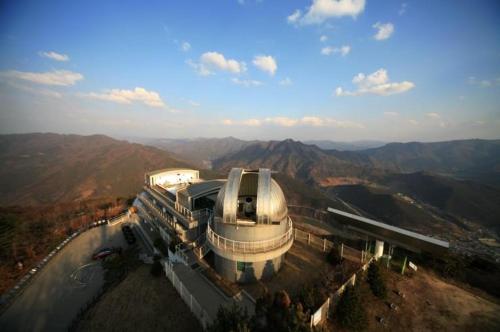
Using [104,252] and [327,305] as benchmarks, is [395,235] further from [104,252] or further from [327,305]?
[104,252]

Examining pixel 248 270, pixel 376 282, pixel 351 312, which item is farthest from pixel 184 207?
pixel 376 282

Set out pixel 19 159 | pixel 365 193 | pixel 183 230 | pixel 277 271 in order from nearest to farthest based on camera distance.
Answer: pixel 277 271 → pixel 183 230 → pixel 365 193 → pixel 19 159

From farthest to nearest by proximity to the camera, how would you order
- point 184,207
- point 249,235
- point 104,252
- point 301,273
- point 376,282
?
point 104,252
point 184,207
point 301,273
point 249,235
point 376,282

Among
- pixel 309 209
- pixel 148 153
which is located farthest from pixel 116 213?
pixel 148 153

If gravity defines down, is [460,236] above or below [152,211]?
below

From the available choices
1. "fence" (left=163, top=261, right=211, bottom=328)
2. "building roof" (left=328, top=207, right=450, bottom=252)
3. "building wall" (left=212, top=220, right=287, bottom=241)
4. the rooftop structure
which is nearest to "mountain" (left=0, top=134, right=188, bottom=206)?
the rooftop structure

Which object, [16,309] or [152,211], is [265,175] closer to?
[152,211]

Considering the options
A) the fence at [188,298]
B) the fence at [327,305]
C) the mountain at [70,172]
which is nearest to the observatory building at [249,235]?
the fence at [188,298]

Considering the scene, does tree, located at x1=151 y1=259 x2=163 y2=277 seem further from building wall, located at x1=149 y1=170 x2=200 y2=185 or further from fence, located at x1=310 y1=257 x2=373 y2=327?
building wall, located at x1=149 y1=170 x2=200 y2=185
